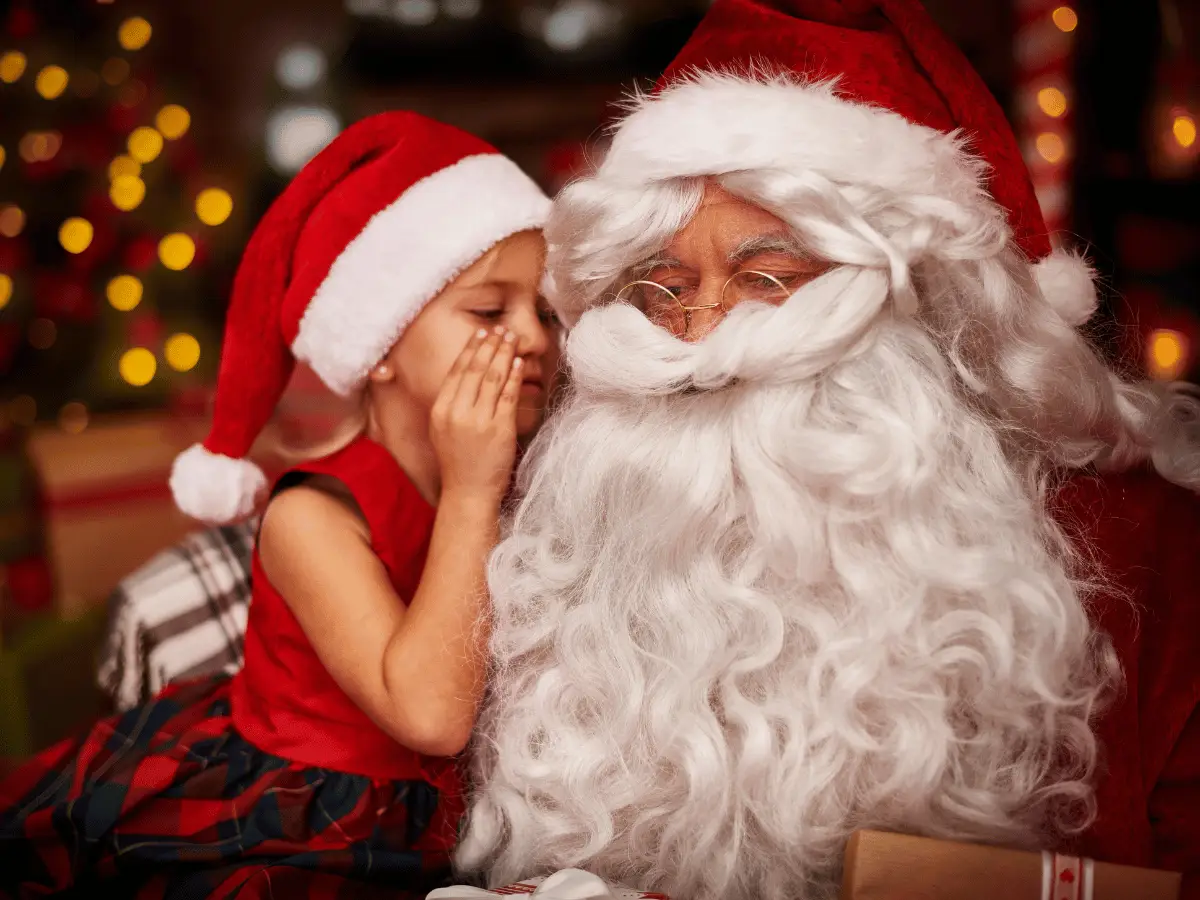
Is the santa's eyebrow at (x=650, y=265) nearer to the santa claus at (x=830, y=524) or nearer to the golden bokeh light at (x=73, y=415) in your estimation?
the santa claus at (x=830, y=524)

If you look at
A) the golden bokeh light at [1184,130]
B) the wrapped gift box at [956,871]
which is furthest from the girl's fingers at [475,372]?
the golden bokeh light at [1184,130]

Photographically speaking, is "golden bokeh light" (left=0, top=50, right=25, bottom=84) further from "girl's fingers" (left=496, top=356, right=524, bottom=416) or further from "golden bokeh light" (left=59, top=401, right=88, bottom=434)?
"girl's fingers" (left=496, top=356, right=524, bottom=416)

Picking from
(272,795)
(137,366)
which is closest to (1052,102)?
(272,795)

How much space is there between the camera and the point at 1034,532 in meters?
1.05

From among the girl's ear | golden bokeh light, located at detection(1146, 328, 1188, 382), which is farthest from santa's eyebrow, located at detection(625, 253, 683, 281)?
golden bokeh light, located at detection(1146, 328, 1188, 382)

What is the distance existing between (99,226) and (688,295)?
2.32 meters

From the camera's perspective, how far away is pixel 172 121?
111 inches

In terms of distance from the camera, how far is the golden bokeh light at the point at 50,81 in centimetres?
255

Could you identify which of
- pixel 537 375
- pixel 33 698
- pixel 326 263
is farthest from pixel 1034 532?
pixel 33 698

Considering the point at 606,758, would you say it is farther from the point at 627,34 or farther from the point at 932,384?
the point at 627,34

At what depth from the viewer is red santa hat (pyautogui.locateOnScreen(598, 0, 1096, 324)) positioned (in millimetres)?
1042

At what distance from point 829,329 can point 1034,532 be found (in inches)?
13.5

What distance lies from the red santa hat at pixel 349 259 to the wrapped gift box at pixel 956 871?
0.94 meters

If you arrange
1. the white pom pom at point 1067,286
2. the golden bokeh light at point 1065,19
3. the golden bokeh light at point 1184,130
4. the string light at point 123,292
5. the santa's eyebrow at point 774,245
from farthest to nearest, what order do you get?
the string light at point 123,292 < the golden bokeh light at point 1065,19 < the golden bokeh light at point 1184,130 < the white pom pom at point 1067,286 < the santa's eyebrow at point 774,245
